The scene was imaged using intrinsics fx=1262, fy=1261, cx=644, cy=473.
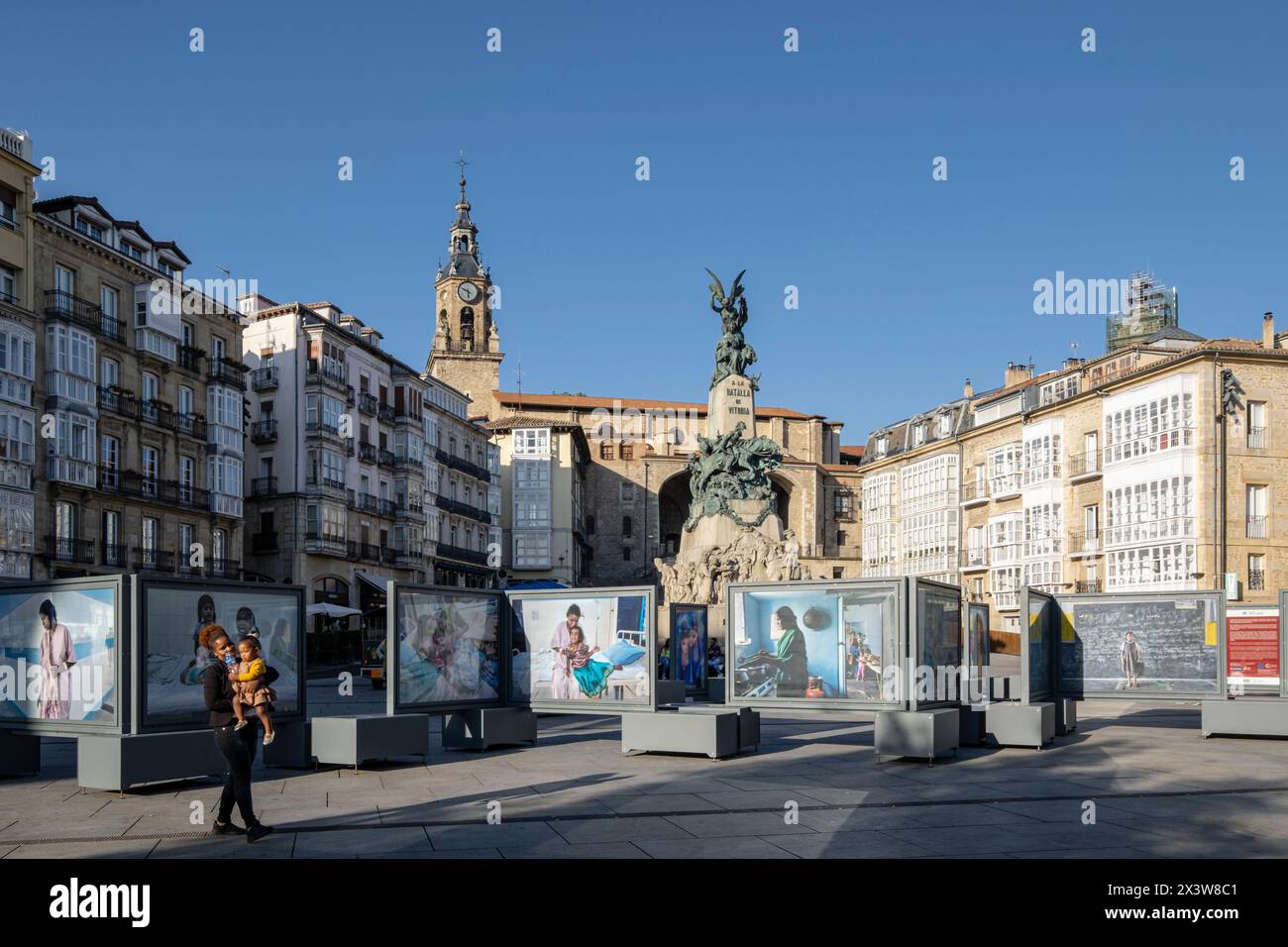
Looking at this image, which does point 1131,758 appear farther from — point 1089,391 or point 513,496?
point 513,496

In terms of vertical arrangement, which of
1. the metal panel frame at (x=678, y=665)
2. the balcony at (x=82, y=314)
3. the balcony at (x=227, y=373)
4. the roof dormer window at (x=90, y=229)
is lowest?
the metal panel frame at (x=678, y=665)

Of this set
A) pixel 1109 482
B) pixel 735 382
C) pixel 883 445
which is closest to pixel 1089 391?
pixel 1109 482

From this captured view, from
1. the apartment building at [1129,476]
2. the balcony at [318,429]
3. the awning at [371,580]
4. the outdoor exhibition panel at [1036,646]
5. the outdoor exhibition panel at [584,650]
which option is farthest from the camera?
the awning at [371,580]

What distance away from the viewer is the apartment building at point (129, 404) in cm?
4441

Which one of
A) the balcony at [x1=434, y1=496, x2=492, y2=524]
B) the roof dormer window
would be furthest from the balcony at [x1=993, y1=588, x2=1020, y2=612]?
the roof dormer window

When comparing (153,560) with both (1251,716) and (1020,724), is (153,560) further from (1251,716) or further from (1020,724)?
(1251,716)

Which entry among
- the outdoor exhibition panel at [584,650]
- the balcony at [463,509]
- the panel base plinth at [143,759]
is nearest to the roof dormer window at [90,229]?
the balcony at [463,509]

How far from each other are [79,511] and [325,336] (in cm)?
1913

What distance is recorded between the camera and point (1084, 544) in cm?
6156

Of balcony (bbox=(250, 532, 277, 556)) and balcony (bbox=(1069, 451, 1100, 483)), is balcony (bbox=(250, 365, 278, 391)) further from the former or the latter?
balcony (bbox=(1069, 451, 1100, 483))

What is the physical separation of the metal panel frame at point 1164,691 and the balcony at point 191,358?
4131cm

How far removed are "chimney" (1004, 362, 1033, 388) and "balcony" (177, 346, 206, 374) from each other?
162 ft

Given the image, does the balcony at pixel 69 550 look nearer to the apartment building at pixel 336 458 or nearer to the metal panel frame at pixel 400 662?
the apartment building at pixel 336 458

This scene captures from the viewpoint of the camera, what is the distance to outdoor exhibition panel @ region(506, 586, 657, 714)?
1881 centimetres
